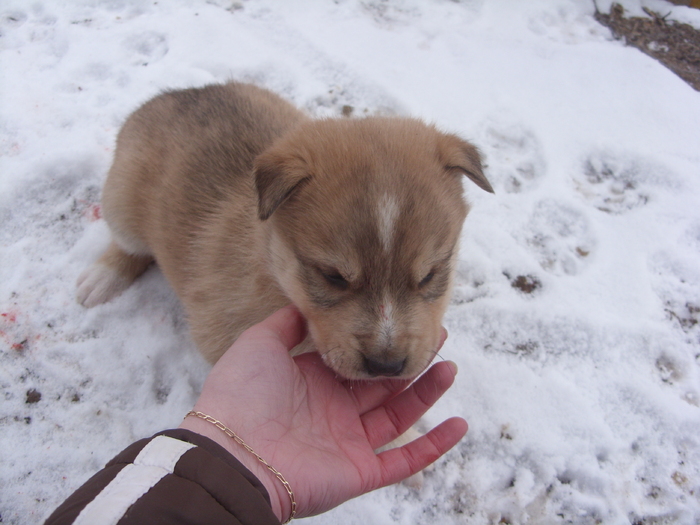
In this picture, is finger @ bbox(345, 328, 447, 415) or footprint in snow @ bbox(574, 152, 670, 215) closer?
finger @ bbox(345, 328, 447, 415)

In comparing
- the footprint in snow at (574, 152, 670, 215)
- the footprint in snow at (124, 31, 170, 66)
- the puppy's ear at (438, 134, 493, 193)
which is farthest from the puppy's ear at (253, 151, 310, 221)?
the footprint in snow at (124, 31, 170, 66)

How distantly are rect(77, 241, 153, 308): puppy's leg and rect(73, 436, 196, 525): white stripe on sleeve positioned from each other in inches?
73.6

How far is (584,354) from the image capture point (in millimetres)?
2893

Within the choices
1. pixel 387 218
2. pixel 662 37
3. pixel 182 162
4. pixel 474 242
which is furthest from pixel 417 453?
pixel 662 37

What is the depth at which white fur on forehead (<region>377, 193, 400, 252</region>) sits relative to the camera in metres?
1.72

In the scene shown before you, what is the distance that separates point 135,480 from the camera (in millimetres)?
1366

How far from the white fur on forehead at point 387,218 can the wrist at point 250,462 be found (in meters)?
0.97

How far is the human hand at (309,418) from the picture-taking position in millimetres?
1824

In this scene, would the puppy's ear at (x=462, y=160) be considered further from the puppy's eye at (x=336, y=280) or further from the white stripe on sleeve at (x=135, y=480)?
the white stripe on sleeve at (x=135, y=480)

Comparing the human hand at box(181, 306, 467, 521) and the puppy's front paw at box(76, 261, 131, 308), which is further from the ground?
the human hand at box(181, 306, 467, 521)

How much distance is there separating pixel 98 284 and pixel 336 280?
6.63 feet

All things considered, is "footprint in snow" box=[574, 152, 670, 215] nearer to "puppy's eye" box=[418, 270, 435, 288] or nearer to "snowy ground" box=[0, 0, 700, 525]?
"snowy ground" box=[0, 0, 700, 525]

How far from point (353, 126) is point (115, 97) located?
2996 mm

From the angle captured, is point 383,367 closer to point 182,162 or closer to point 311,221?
point 311,221
